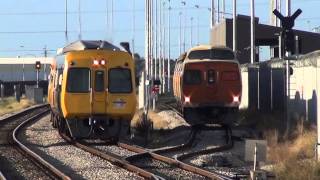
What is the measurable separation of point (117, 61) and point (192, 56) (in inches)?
177

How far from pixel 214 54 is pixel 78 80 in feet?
18.8

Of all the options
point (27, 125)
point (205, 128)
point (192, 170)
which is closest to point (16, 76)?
point (27, 125)

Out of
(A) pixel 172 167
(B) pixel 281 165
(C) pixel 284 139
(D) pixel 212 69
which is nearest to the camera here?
(B) pixel 281 165

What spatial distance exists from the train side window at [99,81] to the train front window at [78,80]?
0.25 m

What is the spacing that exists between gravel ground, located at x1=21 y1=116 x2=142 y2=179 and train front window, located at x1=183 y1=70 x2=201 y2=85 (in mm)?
4935

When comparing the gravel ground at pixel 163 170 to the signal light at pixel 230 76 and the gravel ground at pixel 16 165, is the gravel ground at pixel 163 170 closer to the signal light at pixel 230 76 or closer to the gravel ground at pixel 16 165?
the gravel ground at pixel 16 165

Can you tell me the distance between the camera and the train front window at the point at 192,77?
26.2m

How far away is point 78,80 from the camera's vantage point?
76.2 ft

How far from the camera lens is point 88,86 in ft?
76.2

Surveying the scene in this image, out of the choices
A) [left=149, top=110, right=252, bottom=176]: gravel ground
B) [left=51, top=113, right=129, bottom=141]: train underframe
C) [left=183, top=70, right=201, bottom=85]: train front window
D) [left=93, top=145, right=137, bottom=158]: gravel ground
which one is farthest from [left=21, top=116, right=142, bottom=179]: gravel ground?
[left=183, top=70, right=201, bottom=85]: train front window

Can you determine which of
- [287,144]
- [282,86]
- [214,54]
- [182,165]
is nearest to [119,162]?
[182,165]

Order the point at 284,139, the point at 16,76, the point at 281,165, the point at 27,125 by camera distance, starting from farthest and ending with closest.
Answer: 1. the point at 16,76
2. the point at 27,125
3. the point at 284,139
4. the point at 281,165

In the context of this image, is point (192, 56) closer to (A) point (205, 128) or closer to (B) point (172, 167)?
(A) point (205, 128)

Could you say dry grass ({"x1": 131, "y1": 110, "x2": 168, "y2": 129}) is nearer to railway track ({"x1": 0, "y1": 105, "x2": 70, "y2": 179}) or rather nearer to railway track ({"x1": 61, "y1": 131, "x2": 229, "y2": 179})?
railway track ({"x1": 0, "y1": 105, "x2": 70, "y2": 179})
